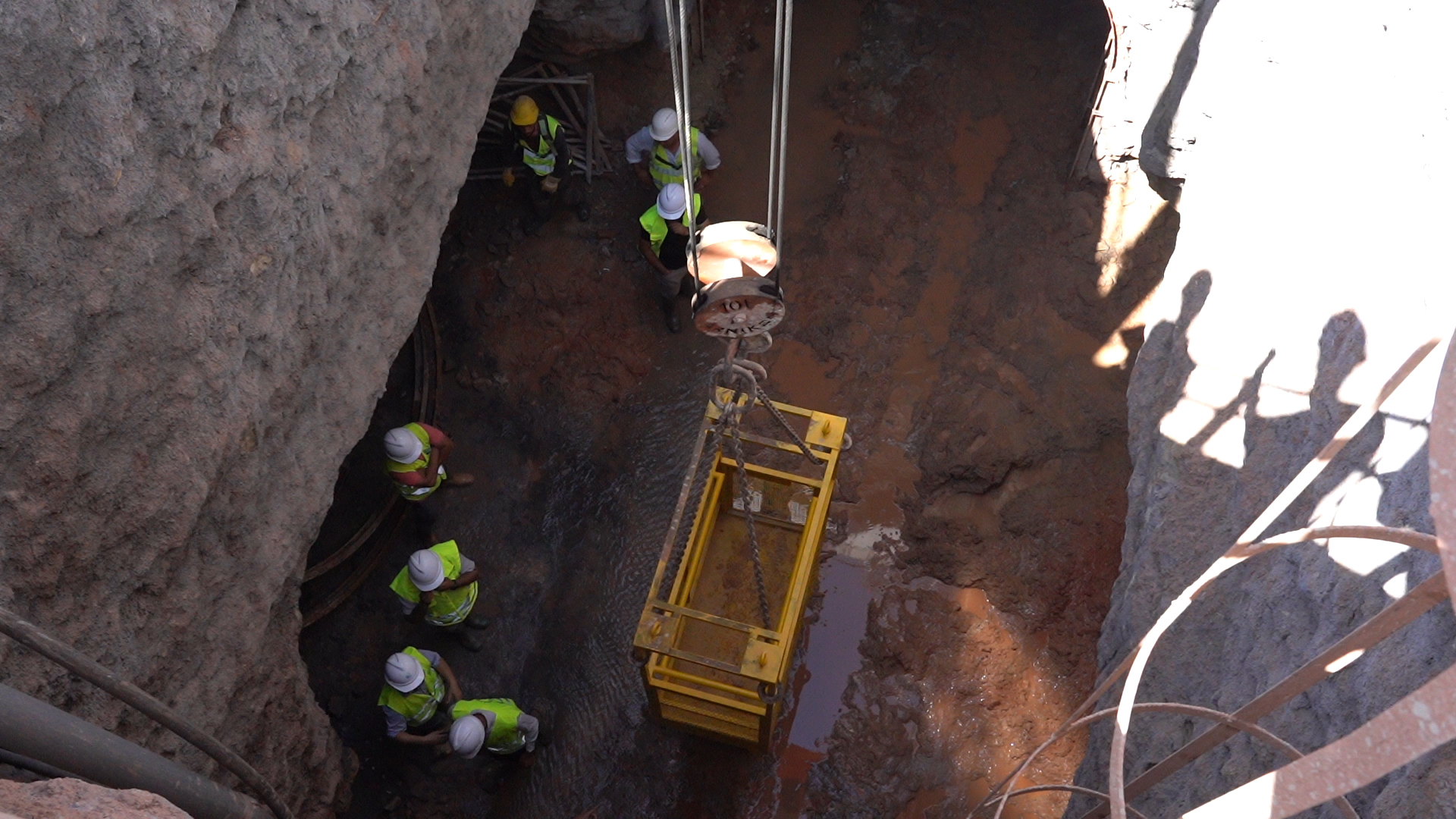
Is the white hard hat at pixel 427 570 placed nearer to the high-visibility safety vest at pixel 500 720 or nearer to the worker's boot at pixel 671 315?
the high-visibility safety vest at pixel 500 720

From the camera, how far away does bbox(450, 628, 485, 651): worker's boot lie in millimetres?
6664

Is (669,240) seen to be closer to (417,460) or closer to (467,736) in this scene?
(417,460)

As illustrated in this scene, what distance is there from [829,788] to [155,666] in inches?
155

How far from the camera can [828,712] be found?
6418mm

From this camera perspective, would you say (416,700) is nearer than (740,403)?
No

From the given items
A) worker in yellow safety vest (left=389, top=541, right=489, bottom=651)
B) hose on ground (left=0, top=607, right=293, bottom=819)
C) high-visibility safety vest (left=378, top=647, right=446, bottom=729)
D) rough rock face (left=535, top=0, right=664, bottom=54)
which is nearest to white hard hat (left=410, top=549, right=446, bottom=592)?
worker in yellow safety vest (left=389, top=541, right=489, bottom=651)

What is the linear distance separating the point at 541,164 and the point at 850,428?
3.09 meters

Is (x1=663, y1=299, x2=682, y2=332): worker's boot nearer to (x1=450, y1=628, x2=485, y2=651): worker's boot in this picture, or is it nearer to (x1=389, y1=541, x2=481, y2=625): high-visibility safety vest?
(x1=389, y1=541, x2=481, y2=625): high-visibility safety vest

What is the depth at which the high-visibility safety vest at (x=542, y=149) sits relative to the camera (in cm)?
747

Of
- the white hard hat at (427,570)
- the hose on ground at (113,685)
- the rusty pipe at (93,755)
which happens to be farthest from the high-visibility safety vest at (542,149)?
the rusty pipe at (93,755)

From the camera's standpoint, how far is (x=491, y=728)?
584cm

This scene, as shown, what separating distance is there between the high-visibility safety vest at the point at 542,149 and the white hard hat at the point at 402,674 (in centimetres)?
378

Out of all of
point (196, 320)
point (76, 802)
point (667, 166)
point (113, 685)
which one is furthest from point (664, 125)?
point (76, 802)

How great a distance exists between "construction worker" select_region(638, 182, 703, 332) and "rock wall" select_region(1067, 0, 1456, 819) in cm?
329
